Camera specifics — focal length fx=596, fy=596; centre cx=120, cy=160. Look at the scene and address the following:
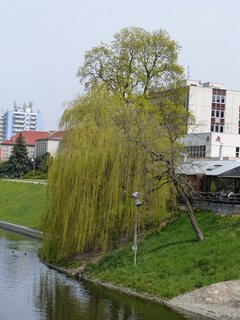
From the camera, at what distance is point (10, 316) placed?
22.6m

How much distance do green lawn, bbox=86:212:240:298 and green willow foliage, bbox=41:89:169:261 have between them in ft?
5.52

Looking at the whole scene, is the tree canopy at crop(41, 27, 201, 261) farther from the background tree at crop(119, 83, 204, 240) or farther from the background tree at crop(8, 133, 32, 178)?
the background tree at crop(8, 133, 32, 178)

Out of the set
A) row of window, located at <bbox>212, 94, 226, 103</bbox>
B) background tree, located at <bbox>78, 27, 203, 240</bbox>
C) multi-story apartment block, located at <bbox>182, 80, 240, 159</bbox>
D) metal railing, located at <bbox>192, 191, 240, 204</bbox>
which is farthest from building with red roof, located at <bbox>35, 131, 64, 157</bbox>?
metal railing, located at <bbox>192, 191, 240, 204</bbox>

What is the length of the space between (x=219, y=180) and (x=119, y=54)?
14135 mm

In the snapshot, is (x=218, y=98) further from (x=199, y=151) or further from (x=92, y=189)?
(x=92, y=189)

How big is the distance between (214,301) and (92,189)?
1062 cm

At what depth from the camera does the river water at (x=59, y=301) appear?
2328cm

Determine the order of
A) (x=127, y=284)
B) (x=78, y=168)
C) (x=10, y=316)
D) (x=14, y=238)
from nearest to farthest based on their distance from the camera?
(x=10, y=316) < (x=127, y=284) < (x=78, y=168) < (x=14, y=238)

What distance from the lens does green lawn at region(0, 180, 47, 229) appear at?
55.3 meters

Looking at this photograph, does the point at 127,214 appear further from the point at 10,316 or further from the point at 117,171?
the point at 10,316

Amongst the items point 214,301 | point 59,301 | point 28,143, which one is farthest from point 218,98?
point 28,143

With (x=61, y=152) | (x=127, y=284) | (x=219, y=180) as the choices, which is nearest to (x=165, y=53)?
(x=219, y=180)

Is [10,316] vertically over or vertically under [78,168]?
under

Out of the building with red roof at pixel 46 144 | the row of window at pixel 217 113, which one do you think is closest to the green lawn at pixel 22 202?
the row of window at pixel 217 113
